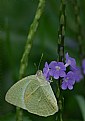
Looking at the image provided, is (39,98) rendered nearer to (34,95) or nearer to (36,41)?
(34,95)

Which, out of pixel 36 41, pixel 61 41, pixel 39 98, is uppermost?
pixel 61 41

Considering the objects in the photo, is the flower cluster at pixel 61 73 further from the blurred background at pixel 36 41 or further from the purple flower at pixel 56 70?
the blurred background at pixel 36 41

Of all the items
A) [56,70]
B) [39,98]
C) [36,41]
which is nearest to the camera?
[56,70]

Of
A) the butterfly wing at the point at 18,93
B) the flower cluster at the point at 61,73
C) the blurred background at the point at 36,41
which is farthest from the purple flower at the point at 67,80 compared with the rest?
the blurred background at the point at 36,41

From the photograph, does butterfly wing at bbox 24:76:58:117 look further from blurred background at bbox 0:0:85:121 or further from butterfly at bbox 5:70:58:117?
blurred background at bbox 0:0:85:121

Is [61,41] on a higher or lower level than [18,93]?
higher

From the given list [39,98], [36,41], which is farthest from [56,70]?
[36,41]

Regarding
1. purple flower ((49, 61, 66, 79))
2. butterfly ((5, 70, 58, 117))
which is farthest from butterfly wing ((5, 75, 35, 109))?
purple flower ((49, 61, 66, 79))
